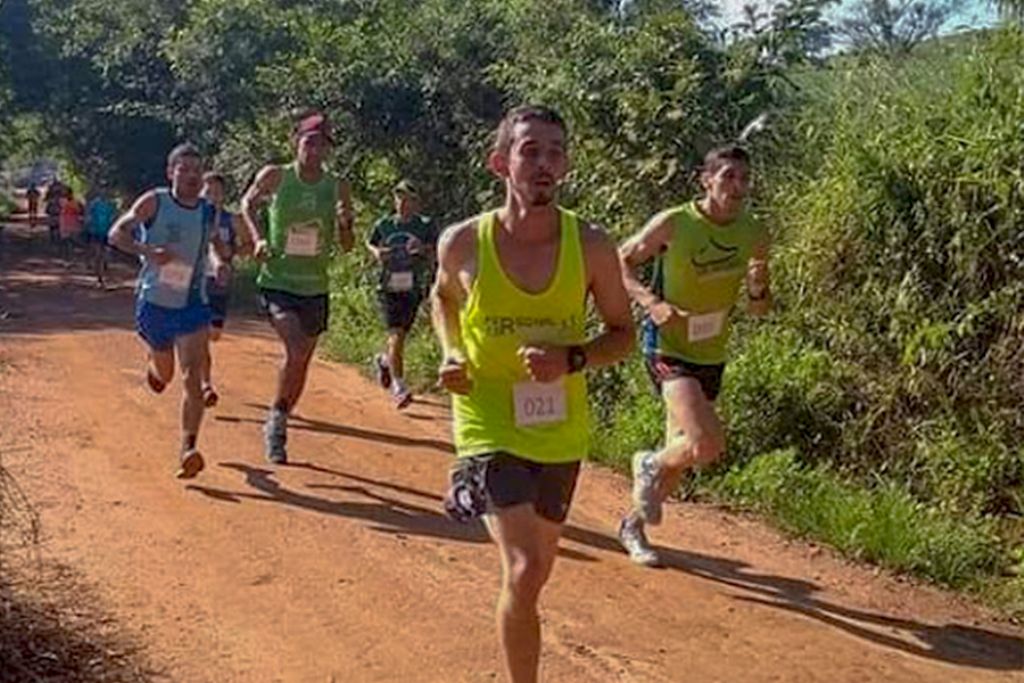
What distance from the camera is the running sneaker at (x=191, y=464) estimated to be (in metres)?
8.55

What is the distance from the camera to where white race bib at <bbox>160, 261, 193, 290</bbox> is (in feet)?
28.3

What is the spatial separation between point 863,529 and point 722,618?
1464 millimetres

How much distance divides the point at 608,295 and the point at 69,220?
88.5 feet

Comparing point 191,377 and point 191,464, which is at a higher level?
point 191,377

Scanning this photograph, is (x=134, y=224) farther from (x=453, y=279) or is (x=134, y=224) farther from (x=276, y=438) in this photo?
(x=453, y=279)

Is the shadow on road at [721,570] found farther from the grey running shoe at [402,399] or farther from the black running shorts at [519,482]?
the grey running shoe at [402,399]

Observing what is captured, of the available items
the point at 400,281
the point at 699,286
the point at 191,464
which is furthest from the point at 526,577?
the point at 400,281

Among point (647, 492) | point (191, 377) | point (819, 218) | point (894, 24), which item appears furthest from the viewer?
point (894, 24)

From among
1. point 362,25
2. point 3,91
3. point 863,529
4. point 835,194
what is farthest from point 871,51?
point 3,91

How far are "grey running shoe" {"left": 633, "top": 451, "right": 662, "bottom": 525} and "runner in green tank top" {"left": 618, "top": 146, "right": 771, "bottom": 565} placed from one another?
2.6 inches

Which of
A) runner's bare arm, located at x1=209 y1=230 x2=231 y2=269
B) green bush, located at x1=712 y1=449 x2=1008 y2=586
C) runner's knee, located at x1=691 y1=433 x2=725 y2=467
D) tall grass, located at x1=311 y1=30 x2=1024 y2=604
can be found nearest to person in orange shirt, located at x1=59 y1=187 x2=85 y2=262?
runner's bare arm, located at x1=209 y1=230 x2=231 y2=269

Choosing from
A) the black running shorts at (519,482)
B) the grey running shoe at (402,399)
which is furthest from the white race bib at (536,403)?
the grey running shoe at (402,399)

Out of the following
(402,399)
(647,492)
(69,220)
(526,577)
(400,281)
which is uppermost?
(400,281)

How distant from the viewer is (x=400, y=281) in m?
12.0
